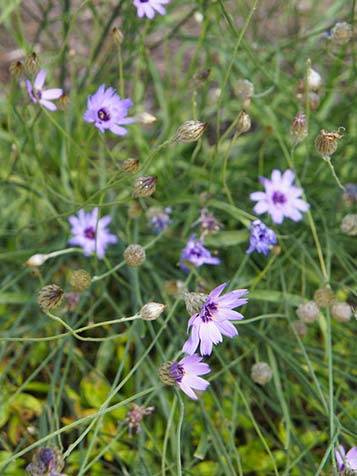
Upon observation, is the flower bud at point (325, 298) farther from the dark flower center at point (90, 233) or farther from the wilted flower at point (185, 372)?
the dark flower center at point (90, 233)

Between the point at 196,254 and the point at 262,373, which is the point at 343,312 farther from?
the point at 196,254

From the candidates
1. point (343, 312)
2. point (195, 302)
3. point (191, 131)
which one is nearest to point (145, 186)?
point (191, 131)

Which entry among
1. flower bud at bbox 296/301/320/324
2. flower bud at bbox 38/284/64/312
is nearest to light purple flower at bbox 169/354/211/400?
flower bud at bbox 38/284/64/312

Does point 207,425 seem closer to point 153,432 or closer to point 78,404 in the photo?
point 153,432

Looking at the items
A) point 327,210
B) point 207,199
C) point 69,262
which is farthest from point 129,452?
point 327,210

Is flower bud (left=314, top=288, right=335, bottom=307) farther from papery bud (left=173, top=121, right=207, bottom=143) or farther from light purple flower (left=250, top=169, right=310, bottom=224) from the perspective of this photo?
papery bud (left=173, top=121, right=207, bottom=143)

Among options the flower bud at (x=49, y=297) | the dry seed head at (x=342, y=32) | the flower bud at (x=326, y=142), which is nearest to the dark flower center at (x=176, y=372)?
the flower bud at (x=49, y=297)
